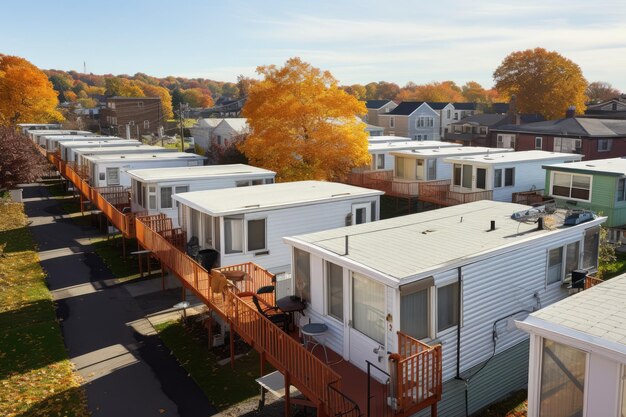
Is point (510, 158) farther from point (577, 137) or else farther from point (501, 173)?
point (577, 137)

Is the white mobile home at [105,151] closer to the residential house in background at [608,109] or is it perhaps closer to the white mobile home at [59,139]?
the white mobile home at [59,139]

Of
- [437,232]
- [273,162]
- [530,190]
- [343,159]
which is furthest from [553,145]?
[437,232]

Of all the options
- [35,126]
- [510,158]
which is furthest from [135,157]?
[35,126]

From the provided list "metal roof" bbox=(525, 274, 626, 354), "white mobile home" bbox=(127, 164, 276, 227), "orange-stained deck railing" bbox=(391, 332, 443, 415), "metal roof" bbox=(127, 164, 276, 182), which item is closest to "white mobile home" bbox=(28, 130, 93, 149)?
"metal roof" bbox=(127, 164, 276, 182)

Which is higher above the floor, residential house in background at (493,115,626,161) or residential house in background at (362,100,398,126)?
residential house in background at (362,100,398,126)

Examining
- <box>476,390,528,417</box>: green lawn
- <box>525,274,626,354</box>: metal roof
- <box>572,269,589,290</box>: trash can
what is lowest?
<box>476,390,528,417</box>: green lawn

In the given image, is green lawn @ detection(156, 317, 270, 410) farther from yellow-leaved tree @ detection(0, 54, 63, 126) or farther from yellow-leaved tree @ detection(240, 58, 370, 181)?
yellow-leaved tree @ detection(0, 54, 63, 126)

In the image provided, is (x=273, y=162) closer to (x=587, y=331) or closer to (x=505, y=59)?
(x=587, y=331)
